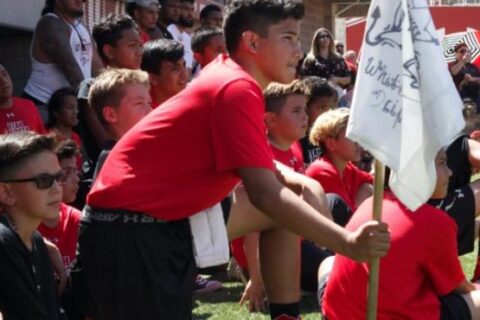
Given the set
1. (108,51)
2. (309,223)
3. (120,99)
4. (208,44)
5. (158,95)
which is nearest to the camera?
(309,223)

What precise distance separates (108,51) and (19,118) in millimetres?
913

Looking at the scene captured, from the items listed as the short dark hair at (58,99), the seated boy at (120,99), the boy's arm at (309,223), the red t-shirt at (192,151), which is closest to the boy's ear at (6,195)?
the red t-shirt at (192,151)

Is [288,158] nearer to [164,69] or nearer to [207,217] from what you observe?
[164,69]

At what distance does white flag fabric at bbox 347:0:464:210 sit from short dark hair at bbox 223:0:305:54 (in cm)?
34

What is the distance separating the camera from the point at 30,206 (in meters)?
4.45

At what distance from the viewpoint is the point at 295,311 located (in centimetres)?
465

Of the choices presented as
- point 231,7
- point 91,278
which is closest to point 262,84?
point 231,7

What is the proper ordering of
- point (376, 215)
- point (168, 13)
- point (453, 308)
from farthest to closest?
point (168, 13) → point (453, 308) → point (376, 215)

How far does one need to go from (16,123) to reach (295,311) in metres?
2.76

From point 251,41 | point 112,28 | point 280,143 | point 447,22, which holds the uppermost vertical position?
point 251,41

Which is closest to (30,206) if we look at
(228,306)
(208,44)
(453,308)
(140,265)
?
(140,265)

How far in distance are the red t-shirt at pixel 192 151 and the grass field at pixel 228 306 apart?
2233 mm

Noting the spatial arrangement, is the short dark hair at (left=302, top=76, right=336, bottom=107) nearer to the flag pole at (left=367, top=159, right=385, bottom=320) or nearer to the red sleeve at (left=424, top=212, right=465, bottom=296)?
the red sleeve at (left=424, top=212, right=465, bottom=296)

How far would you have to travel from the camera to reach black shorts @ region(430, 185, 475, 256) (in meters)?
6.18
